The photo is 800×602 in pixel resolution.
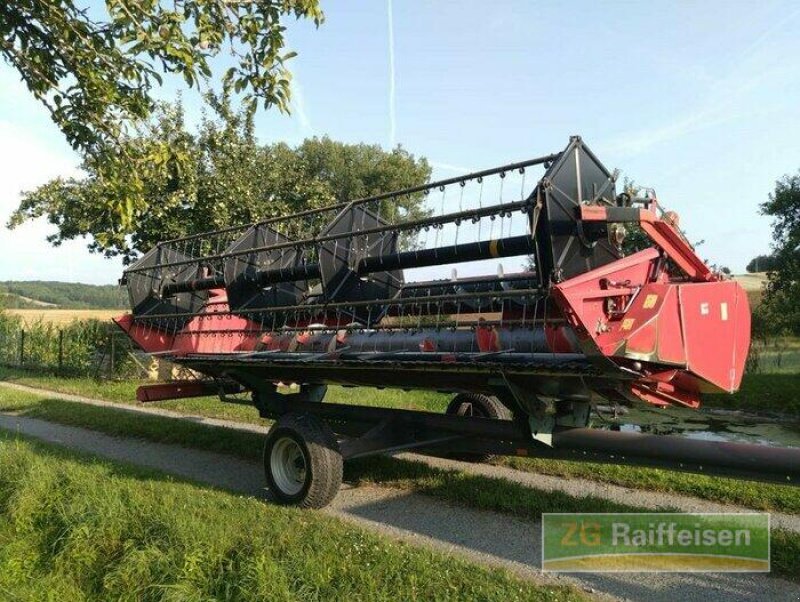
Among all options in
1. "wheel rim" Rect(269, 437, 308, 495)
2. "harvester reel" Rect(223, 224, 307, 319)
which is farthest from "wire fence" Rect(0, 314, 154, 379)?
"wheel rim" Rect(269, 437, 308, 495)

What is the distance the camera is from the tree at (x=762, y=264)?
55.8 feet

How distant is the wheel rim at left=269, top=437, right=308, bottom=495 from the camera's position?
626 centimetres

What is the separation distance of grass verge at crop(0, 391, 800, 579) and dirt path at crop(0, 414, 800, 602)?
182mm

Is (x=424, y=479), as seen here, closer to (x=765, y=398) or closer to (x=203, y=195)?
(x=203, y=195)

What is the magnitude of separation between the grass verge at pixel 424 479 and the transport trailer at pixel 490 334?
53 centimetres

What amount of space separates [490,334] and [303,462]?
2.26 meters

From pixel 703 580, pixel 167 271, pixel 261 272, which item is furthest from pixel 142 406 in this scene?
pixel 703 580

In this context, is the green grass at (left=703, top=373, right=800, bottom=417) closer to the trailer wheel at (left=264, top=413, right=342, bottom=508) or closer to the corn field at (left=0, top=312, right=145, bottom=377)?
the trailer wheel at (left=264, top=413, right=342, bottom=508)

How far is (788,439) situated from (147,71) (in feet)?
39.0

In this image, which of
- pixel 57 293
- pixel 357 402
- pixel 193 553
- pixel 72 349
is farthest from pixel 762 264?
pixel 57 293

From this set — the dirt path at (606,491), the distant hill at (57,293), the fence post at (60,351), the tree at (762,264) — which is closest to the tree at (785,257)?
the tree at (762,264)

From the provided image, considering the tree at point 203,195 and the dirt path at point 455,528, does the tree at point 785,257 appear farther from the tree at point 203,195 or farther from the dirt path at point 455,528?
the dirt path at point 455,528

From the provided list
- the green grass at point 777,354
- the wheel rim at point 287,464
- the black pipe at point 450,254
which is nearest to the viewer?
the black pipe at point 450,254

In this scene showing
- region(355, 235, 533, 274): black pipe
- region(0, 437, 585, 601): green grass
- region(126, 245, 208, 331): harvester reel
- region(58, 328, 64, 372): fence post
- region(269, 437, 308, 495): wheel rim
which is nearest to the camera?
region(0, 437, 585, 601): green grass
